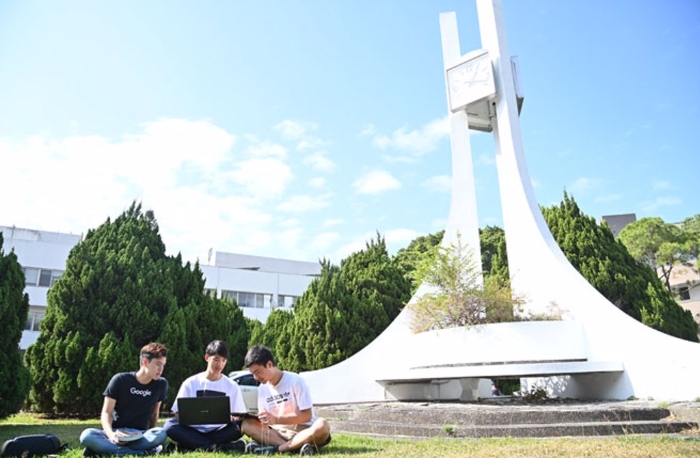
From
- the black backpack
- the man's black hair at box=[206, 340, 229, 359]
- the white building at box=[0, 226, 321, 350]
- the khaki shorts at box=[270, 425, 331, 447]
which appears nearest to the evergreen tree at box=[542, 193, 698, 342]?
the khaki shorts at box=[270, 425, 331, 447]

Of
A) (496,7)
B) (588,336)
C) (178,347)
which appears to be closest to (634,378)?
(588,336)

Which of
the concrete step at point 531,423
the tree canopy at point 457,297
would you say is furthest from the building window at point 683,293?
the concrete step at point 531,423

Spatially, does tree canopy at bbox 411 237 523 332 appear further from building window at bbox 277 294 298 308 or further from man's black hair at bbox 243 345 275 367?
building window at bbox 277 294 298 308

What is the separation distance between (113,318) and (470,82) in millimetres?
9620

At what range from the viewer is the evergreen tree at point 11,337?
791 centimetres

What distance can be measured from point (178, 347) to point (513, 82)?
9.68 meters

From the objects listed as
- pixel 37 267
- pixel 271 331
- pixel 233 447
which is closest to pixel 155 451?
pixel 233 447

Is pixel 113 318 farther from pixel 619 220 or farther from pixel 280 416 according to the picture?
pixel 619 220

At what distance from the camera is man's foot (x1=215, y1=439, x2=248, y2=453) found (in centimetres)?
428

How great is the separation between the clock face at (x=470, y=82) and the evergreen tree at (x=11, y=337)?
9.43 meters

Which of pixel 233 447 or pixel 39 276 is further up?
pixel 39 276

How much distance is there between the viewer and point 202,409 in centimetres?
418

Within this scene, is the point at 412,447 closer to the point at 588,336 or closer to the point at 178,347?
the point at 588,336

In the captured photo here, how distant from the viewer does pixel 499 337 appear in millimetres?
8164
